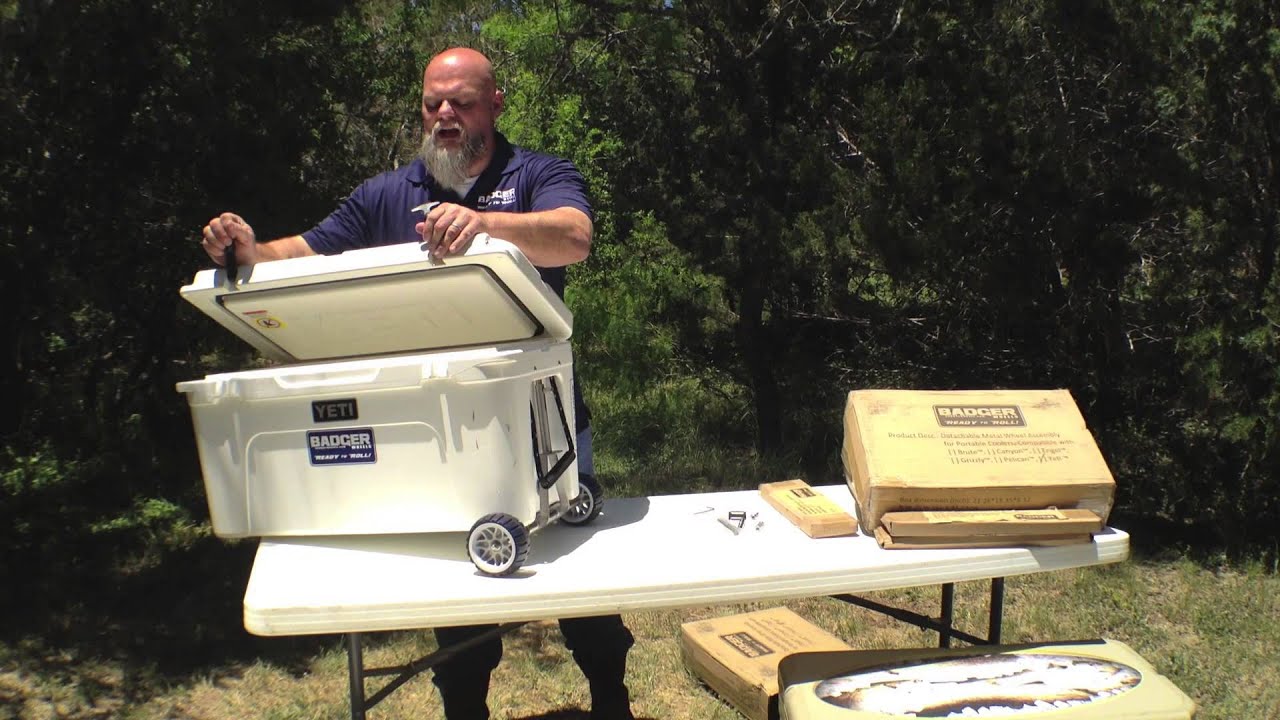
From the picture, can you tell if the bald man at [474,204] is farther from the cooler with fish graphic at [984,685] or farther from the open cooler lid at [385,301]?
the cooler with fish graphic at [984,685]

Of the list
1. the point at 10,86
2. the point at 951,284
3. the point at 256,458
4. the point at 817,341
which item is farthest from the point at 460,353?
the point at 817,341

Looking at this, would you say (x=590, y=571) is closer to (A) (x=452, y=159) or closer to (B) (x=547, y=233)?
(B) (x=547, y=233)

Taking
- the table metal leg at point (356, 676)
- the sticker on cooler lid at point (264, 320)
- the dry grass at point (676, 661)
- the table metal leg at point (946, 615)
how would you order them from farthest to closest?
1. the dry grass at point (676, 661)
2. the table metal leg at point (946, 615)
3. the sticker on cooler lid at point (264, 320)
4. the table metal leg at point (356, 676)

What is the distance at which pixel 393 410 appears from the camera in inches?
76.8

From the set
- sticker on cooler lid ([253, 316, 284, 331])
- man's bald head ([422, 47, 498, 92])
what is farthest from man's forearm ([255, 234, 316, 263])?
man's bald head ([422, 47, 498, 92])

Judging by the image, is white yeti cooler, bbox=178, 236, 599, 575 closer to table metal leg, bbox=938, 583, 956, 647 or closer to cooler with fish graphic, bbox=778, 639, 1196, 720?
cooler with fish graphic, bbox=778, 639, 1196, 720

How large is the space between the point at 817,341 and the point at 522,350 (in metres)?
4.31

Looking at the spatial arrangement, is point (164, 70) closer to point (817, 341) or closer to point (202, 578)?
point (202, 578)

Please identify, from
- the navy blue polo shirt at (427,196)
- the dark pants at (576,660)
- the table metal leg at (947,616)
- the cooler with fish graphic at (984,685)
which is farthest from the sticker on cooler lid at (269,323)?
the table metal leg at (947,616)

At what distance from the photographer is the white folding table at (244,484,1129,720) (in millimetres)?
1805

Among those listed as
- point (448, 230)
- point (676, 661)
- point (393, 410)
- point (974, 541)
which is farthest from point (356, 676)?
point (676, 661)

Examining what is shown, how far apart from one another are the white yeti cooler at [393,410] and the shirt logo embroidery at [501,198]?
46cm

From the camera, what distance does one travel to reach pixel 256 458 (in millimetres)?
2039

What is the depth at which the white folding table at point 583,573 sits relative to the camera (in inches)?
71.1
